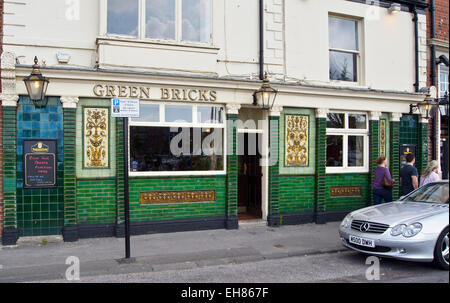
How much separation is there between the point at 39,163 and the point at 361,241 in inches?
263

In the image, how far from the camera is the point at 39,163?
847 cm

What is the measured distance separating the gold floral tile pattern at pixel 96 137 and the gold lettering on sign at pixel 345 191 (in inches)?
245

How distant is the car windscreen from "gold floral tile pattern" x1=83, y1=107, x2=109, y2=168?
6.51 m

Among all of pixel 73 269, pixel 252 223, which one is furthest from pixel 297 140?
pixel 73 269

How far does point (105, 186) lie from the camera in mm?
8945

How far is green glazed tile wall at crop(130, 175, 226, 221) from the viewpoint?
9156mm

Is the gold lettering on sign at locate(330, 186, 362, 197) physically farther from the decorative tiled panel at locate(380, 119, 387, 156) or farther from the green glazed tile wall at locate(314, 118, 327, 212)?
the decorative tiled panel at locate(380, 119, 387, 156)

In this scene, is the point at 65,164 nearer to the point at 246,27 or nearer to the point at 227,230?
the point at 227,230

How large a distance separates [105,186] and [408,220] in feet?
20.5

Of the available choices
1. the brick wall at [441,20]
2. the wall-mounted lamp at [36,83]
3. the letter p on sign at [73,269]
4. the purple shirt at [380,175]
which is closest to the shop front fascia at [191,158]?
the wall-mounted lamp at [36,83]

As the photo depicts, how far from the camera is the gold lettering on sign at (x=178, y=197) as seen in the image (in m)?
9.27

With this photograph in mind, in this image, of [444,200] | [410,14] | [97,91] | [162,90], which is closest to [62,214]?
[97,91]

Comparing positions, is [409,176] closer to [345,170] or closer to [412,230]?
[345,170]

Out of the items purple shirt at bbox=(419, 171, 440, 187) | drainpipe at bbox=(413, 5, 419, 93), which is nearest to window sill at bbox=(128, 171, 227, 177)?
purple shirt at bbox=(419, 171, 440, 187)
